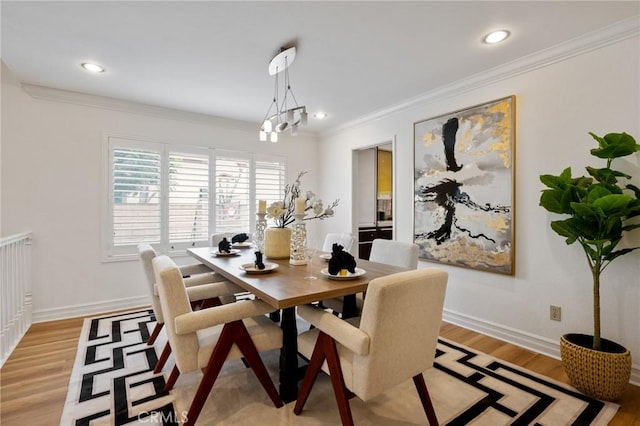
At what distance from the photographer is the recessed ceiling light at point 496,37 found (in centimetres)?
224

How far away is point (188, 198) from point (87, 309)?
1688 millimetres

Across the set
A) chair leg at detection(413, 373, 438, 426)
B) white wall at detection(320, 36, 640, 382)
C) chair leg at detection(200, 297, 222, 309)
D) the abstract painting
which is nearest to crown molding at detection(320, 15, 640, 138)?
white wall at detection(320, 36, 640, 382)

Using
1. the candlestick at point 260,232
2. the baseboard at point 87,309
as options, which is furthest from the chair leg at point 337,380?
the baseboard at point 87,309

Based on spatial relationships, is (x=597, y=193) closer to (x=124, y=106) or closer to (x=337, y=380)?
(x=337, y=380)

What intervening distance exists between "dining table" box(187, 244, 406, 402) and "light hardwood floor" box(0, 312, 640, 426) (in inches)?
49.8

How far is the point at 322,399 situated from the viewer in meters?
1.96

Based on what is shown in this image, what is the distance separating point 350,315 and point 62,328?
2983 mm

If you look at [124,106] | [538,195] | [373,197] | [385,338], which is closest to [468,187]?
[538,195]

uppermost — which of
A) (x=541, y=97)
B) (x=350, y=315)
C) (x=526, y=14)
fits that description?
(x=526, y=14)

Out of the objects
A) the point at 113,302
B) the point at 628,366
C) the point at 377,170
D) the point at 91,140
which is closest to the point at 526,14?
the point at 628,366

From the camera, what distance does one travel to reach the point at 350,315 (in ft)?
7.54

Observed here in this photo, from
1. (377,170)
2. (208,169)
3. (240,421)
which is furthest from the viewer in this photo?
(377,170)

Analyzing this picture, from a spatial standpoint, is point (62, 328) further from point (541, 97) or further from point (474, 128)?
point (541, 97)

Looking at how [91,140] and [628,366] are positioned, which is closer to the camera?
[628,366]
